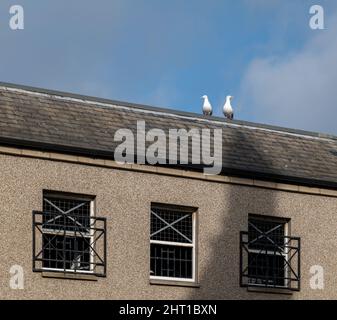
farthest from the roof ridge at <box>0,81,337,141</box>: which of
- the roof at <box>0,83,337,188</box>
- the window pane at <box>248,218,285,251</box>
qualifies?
the window pane at <box>248,218,285,251</box>

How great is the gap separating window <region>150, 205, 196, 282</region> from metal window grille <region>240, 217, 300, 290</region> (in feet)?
4.20

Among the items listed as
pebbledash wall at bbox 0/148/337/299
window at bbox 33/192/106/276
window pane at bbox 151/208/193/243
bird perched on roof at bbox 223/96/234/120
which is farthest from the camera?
bird perched on roof at bbox 223/96/234/120

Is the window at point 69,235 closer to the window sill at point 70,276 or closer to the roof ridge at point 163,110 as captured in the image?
the window sill at point 70,276

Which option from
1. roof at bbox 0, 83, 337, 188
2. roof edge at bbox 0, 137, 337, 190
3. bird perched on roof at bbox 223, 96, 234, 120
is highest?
bird perched on roof at bbox 223, 96, 234, 120

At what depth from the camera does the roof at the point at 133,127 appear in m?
28.5

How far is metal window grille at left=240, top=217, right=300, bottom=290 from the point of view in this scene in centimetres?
3023

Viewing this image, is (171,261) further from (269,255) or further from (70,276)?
(70,276)

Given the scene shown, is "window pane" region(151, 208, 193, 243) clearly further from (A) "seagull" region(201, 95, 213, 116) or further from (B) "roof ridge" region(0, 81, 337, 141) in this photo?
A: (A) "seagull" region(201, 95, 213, 116)

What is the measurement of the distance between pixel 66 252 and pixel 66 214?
812 millimetres

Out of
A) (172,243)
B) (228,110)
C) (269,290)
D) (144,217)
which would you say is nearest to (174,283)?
(172,243)

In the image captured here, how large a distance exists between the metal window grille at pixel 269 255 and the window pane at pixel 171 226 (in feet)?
4.35
